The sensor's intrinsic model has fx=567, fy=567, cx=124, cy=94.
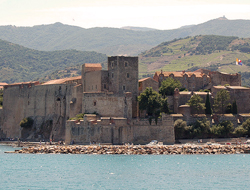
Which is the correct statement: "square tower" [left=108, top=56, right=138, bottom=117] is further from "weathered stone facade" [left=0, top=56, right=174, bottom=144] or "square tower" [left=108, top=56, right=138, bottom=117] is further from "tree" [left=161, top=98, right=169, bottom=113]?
"tree" [left=161, top=98, right=169, bottom=113]

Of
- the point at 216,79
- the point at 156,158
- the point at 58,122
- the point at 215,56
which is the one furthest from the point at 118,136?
the point at 215,56

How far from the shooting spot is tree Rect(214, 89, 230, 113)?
70875 millimetres

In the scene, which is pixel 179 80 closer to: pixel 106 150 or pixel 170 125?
pixel 170 125

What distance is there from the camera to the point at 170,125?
219 ft

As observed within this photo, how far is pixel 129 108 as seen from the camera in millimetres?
67375

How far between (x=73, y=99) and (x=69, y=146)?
10332 mm

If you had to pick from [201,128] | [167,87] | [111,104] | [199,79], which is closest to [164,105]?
[167,87]

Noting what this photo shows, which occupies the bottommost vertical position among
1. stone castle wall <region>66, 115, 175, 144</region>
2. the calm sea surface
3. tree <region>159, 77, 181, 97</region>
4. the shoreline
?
the calm sea surface

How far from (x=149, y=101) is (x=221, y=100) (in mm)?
10035

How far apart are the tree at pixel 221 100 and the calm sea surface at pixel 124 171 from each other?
40.4ft

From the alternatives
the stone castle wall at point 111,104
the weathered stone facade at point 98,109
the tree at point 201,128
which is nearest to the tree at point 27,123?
the weathered stone facade at point 98,109

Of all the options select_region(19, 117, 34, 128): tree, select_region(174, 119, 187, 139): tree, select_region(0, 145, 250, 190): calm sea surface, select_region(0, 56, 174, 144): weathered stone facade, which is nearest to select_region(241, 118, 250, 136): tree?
select_region(174, 119, 187, 139): tree

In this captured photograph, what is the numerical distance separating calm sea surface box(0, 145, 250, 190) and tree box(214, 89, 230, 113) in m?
12.3

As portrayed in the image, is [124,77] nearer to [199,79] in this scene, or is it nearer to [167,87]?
[167,87]
